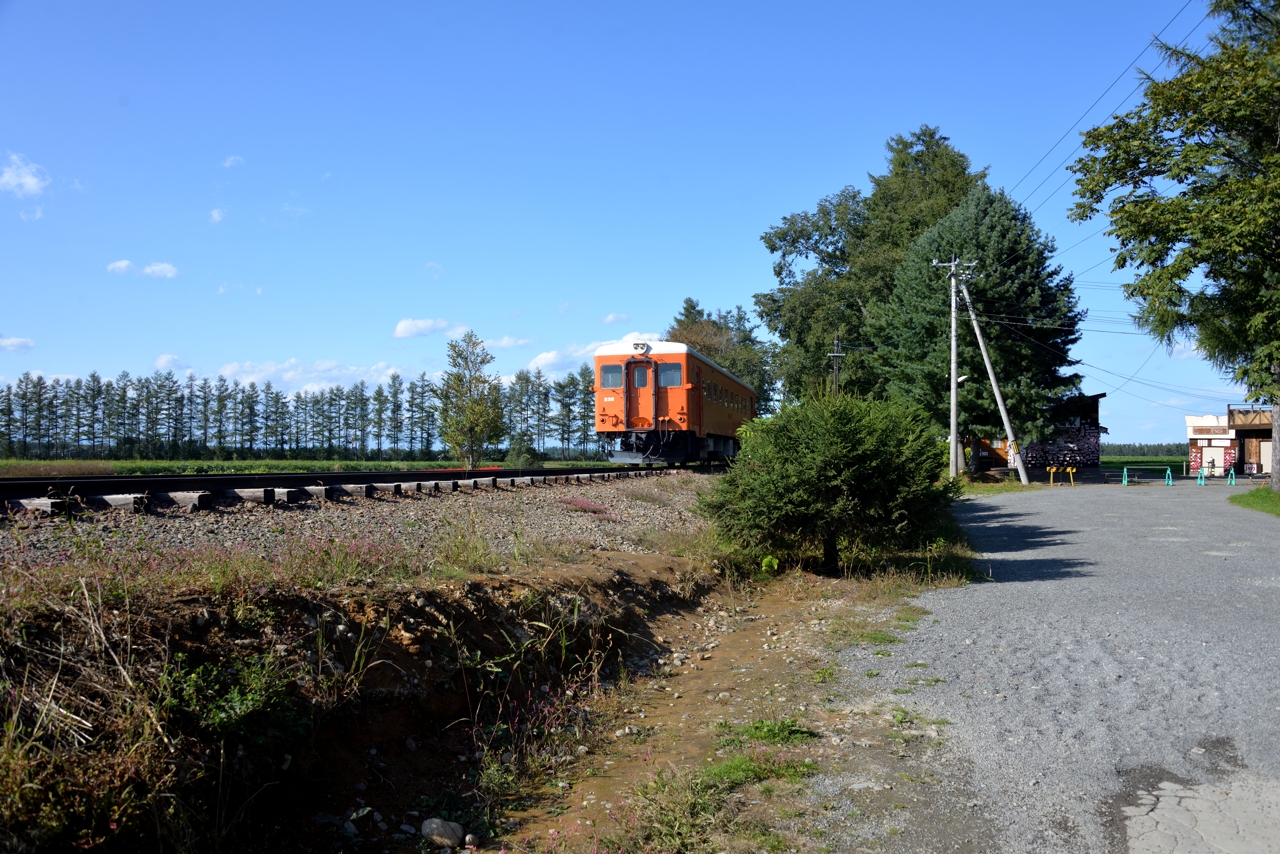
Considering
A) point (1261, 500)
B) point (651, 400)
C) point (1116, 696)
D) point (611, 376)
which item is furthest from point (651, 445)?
point (1116, 696)

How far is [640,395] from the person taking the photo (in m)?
22.0

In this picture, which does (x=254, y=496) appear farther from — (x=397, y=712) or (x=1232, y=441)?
(x=1232, y=441)

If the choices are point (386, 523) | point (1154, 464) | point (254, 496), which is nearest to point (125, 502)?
point (254, 496)

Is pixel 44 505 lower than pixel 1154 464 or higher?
higher

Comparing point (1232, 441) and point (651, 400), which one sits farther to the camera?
point (1232, 441)

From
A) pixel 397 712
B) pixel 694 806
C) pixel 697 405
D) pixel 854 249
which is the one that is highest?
pixel 854 249

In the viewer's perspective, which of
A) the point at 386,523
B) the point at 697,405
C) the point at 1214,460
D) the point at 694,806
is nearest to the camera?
the point at 694,806

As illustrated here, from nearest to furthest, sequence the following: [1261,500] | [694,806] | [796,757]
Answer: [694,806]
[796,757]
[1261,500]

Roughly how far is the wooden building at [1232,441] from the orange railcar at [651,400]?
3236 cm

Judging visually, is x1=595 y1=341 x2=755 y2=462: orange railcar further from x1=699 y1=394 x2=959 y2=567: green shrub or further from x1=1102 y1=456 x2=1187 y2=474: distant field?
x1=1102 y1=456 x2=1187 y2=474: distant field

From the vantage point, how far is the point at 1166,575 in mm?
9945

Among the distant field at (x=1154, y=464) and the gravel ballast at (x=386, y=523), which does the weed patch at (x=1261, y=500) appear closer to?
the gravel ballast at (x=386, y=523)

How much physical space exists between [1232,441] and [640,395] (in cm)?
3785

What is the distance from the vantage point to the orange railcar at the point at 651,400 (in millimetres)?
21703
